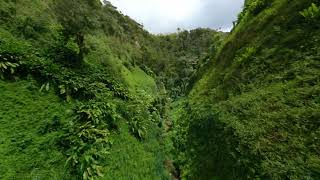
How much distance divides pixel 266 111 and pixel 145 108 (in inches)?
484

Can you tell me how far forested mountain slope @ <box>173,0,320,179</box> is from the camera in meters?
11.7

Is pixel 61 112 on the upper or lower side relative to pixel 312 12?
lower

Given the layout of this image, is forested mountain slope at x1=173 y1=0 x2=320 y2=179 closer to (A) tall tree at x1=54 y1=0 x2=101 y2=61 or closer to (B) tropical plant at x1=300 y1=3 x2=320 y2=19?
(B) tropical plant at x1=300 y1=3 x2=320 y2=19

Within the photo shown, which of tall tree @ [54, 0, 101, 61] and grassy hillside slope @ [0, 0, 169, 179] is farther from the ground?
tall tree @ [54, 0, 101, 61]

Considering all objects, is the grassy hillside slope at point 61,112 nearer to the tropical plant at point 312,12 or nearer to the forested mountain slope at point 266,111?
the forested mountain slope at point 266,111

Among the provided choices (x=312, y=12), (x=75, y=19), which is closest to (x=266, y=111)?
(x=312, y=12)

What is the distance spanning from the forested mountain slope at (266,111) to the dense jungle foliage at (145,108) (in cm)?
5

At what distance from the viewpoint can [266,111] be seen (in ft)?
48.0

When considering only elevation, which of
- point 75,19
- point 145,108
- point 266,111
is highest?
point 75,19

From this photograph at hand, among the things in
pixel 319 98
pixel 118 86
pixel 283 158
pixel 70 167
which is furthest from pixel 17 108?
pixel 319 98

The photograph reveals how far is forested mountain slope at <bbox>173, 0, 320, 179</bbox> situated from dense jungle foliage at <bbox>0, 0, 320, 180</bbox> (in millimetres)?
51

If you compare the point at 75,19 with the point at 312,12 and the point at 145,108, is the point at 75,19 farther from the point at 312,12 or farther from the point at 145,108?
the point at 312,12

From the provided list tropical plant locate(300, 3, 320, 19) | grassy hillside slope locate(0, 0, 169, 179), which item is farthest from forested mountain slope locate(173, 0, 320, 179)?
grassy hillside slope locate(0, 0, 169, 179)

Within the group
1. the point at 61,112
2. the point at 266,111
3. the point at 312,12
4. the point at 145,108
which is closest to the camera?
the point at 266,111
